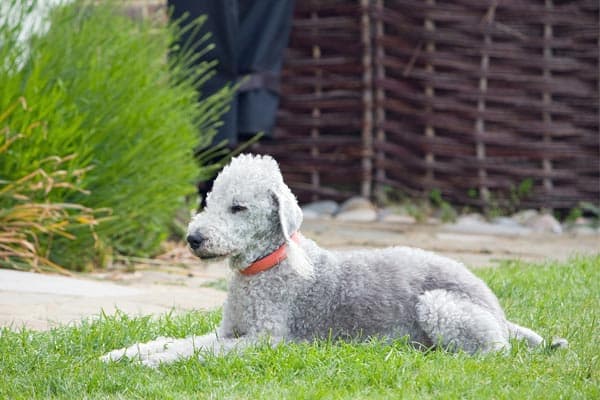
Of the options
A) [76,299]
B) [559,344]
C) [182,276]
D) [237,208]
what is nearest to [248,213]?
[237,208]

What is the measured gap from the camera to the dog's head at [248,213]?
409cm

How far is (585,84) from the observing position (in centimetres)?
999

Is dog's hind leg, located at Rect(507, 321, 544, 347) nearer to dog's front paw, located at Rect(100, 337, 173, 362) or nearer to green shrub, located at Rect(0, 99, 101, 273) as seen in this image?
dog's front paw, located at Rect(100, 337, 173, 362)

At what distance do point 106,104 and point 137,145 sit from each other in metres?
0.36

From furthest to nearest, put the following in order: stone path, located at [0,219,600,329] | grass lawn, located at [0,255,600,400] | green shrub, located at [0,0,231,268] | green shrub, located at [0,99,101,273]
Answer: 1. green shrub, located at [0,0,231,268]
2. green shrub, located at [0,99,101,273]
3. stone path, located at [0,219,600,329]
4. grass lawn, located at [0,255,600,400]

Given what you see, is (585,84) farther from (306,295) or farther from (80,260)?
(306,295)

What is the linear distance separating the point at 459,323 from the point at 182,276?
3066mm

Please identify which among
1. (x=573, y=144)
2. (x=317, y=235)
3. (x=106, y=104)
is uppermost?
(x=106, y=104)

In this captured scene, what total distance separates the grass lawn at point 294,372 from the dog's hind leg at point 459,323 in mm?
88

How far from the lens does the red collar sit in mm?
4254

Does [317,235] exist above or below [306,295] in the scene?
below

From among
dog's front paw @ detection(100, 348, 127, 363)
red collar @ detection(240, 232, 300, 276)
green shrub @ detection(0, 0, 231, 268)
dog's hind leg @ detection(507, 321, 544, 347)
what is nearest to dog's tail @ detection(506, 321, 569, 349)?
dog's hind leg @ detection(507, 321, 544, 347)

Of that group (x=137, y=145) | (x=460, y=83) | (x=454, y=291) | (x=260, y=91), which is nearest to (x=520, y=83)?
(x=460, y=83)

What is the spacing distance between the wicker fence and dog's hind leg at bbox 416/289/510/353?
5863 millimetres
